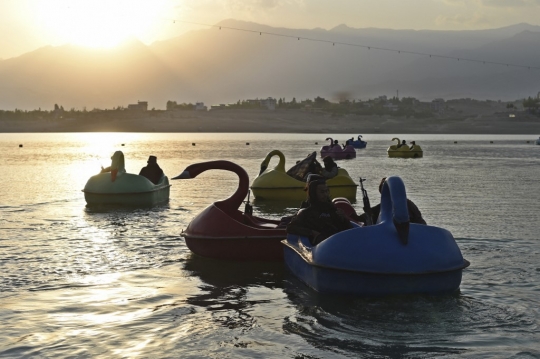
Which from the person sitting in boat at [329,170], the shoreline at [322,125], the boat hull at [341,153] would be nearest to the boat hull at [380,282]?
the person sitting in boat at [329,170]

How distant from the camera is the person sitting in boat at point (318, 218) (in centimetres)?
1084

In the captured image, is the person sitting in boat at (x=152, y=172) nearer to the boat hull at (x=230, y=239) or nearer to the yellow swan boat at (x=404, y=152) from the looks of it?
the boat hull at (x=230, y=239)

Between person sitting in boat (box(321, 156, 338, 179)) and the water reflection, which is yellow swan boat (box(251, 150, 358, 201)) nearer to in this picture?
person sitting in boat (box(321, 156, 338, 179))

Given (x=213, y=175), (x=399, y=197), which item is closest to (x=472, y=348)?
(x=399, y=197)

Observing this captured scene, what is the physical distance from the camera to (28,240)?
14.9 m

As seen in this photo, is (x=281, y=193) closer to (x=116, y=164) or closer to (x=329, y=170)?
(x=329, y=170)

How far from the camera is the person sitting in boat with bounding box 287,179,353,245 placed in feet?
35.6

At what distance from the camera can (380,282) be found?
9445mm

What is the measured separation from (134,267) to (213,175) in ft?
73.7

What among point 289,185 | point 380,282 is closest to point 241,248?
point 380,282

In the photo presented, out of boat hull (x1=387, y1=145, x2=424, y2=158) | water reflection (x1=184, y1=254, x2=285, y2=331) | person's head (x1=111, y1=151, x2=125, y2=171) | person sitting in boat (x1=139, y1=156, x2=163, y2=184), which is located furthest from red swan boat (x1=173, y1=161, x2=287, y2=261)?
boat hull (x1=387, y1=145, x2=424, y2=158)

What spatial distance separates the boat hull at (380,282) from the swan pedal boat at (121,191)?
434 inches

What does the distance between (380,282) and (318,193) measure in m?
1.91

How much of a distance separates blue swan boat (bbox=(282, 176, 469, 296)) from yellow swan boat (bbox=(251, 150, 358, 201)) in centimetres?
1226
